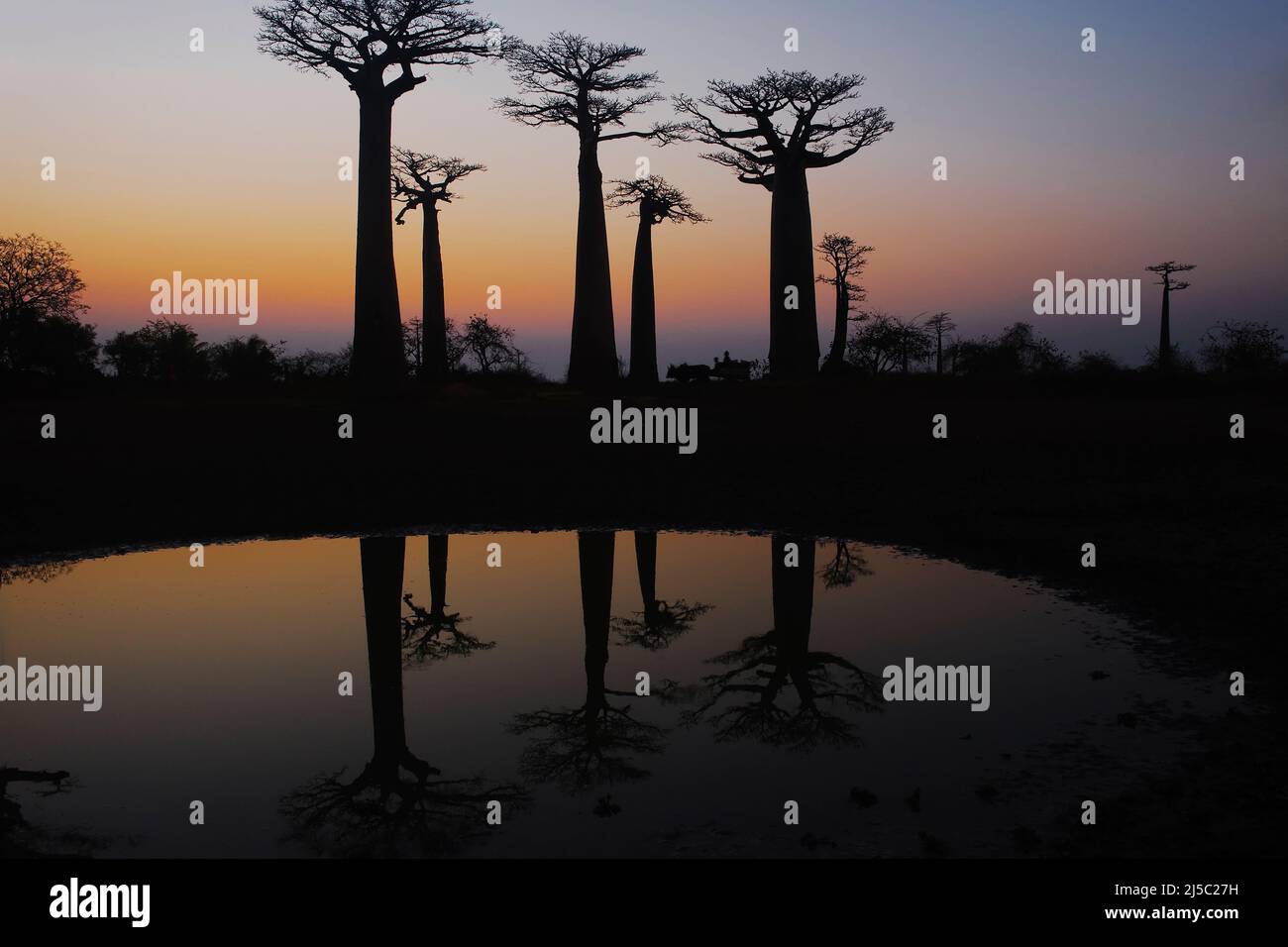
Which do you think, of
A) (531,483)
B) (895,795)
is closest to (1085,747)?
(895,795)

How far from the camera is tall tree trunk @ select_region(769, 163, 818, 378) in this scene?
95.2ft

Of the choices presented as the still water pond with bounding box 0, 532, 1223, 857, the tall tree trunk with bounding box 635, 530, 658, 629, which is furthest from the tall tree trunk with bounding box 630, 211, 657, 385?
the still water pond with bounding box 0, 532, 1223, 857

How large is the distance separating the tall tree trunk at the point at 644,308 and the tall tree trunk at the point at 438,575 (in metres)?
19.5

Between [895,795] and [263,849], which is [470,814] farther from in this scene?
[895,795]

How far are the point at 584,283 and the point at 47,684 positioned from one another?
75.5ft

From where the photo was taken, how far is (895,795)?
17.4 ft

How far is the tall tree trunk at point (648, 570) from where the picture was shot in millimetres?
9742

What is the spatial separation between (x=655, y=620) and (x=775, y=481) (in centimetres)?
731

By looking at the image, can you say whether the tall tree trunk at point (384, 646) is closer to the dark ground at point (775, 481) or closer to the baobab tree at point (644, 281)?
the dark ground at point (775, 481)

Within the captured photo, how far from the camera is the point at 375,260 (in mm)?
24406

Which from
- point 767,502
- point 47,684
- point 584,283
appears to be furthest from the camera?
point 584,283

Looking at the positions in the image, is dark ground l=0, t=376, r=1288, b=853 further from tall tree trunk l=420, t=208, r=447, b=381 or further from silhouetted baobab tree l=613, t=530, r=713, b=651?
tall tree trunk l=420, t=208, r=447, b=381

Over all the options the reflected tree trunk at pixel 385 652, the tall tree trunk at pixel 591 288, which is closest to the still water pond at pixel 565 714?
the reflected tree trunk at pixel 385 652

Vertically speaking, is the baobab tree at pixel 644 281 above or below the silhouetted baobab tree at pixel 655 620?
above
